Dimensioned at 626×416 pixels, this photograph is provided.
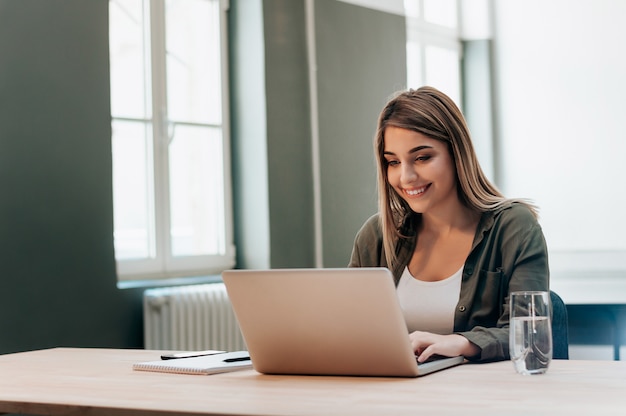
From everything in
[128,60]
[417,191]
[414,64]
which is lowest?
[417,191]

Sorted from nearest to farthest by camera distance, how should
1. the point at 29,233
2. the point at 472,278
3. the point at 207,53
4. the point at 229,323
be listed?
the point at 472,278, the point at 29,233, the point at 229,323, the point at 207,53

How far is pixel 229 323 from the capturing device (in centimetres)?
429

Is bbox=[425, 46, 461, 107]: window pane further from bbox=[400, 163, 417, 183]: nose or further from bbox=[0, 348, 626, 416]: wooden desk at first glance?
bbox=[0, 348, 626, 416]: wooden desk

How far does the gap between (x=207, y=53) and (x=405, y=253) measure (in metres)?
2.42

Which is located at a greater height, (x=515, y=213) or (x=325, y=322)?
(x=515, y=213)

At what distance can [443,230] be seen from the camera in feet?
8.32

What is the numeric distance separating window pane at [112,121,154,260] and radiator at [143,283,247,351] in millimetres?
267

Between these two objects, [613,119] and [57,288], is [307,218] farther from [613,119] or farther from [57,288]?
[613,119]

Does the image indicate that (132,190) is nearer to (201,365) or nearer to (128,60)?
(128,60)

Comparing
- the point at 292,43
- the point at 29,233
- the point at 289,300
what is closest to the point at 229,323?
the point at 29,233

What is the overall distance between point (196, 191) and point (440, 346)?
277cm

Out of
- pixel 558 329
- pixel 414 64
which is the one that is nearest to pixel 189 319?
pixel 558 329

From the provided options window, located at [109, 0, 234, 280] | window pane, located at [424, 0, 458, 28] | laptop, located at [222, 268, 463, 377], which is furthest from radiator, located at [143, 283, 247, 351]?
window pane, located at [424, 0, 458, 28]

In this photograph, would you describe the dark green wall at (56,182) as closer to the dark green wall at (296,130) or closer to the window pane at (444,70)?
the dark green wall at (296,130)
